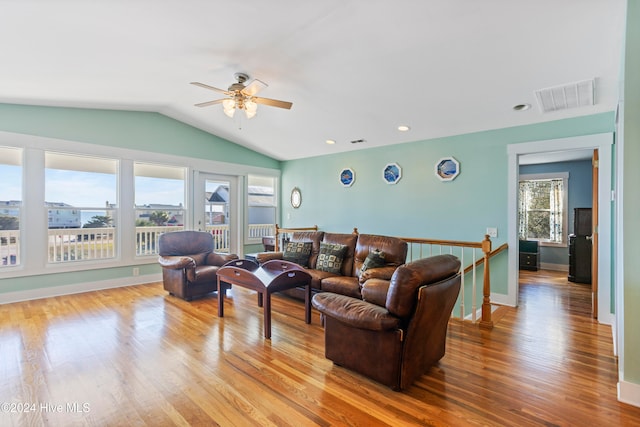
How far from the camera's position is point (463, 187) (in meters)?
4.73

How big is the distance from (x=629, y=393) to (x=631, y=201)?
1300mm

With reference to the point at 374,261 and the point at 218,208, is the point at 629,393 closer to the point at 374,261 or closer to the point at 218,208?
the point at 374,261

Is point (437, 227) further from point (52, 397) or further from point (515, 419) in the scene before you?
point (52, 397)

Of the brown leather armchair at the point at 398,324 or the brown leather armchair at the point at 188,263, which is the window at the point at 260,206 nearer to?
the brown leather armchair at the point at 188,263

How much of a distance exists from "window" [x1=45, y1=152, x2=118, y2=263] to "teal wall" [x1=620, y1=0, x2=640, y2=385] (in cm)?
636

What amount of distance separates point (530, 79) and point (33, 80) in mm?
5598

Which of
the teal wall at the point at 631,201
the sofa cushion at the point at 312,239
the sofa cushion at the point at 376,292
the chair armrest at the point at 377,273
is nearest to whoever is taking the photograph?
the teal wall at the point at 631,201

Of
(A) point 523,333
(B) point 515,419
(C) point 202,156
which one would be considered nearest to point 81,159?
(C) point 202,156

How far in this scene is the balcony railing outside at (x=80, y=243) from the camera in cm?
427

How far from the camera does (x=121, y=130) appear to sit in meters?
5.10

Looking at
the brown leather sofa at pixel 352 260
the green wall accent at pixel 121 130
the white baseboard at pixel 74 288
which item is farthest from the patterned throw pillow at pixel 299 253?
the green wall accent at pixel 121 130

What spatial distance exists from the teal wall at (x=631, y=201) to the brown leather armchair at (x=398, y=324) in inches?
42.0

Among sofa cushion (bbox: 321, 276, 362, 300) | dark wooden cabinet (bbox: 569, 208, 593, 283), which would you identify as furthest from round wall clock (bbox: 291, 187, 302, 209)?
dark wooden cabinet (bbox: 569, 208, 593, 283)

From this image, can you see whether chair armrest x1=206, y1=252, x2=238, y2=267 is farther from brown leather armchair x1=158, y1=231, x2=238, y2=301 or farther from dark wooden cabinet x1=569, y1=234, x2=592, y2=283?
dark wooden cabinet x1=569, y1=234, x2=592, y2=283
